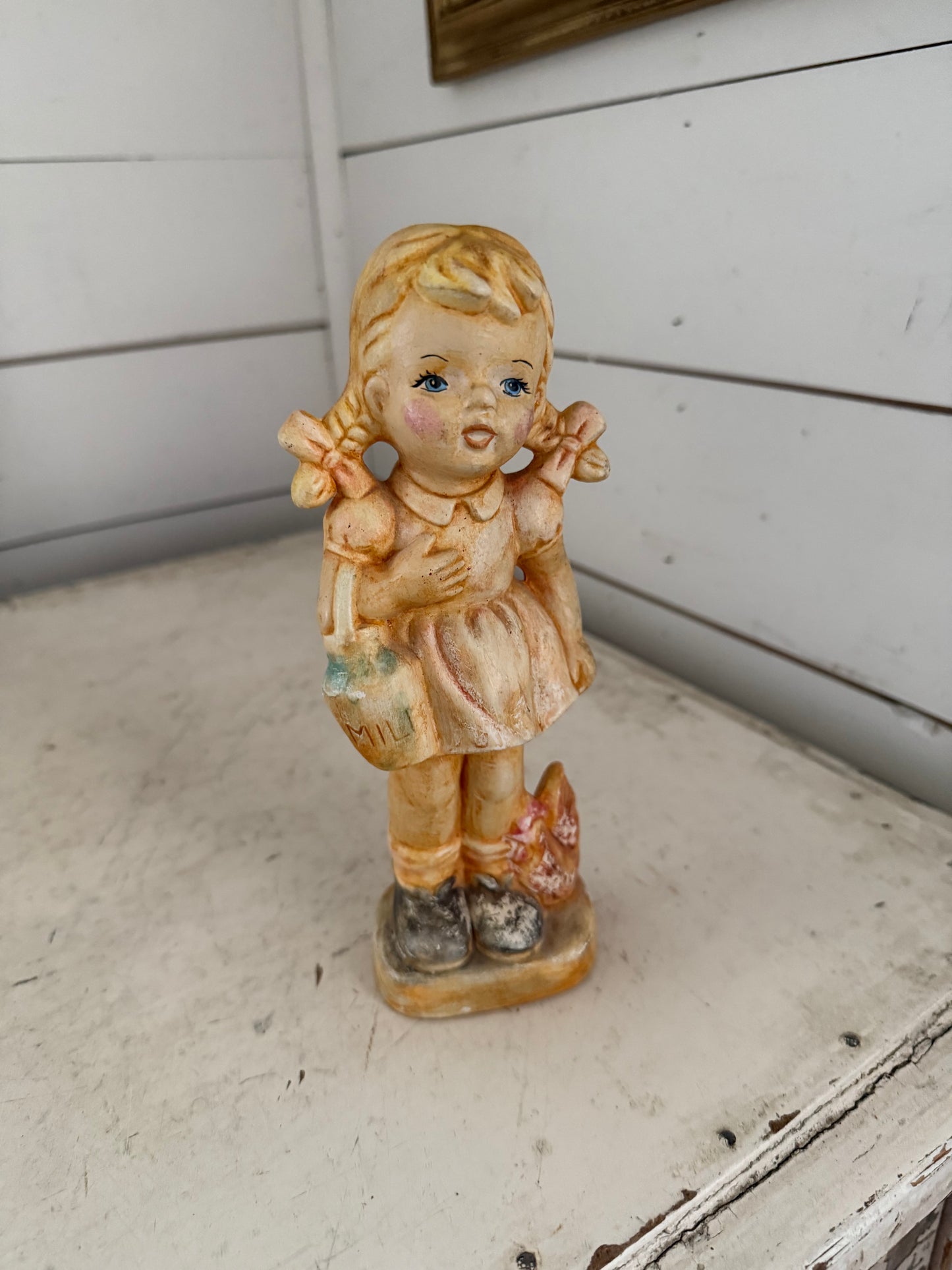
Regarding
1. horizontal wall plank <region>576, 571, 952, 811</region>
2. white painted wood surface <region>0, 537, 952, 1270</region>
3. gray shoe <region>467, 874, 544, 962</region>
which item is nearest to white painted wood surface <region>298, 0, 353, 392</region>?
horizontal wall plank <region>576, 571, 952, 811</region>

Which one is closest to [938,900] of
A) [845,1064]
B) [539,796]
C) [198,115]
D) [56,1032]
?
[845,1064]

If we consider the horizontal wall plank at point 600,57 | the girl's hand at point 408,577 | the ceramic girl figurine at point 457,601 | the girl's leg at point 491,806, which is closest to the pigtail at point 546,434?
the ceramic girl figurine at point 457,601

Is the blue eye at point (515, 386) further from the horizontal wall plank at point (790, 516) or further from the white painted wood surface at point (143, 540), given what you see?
the white painted wood surface at point (143, 540)

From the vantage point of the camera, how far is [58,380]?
1498 mm

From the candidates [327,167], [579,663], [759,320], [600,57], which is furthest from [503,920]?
[327,167]

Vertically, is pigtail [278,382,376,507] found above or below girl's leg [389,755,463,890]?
above

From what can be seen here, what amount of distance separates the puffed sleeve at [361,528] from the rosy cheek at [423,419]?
6cm

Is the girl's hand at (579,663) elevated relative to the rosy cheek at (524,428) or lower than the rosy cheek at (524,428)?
lower

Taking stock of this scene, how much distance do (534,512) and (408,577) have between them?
0.11 meters

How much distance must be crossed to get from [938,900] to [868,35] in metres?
0.75

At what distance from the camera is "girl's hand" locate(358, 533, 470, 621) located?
631mm

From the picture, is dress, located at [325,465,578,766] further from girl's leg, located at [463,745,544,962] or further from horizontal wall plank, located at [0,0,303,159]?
horizontal wall plank, located at [0,0,303,159]

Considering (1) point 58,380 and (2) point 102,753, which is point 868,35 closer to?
(2) point 102,753

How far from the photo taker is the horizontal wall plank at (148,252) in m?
1.42
